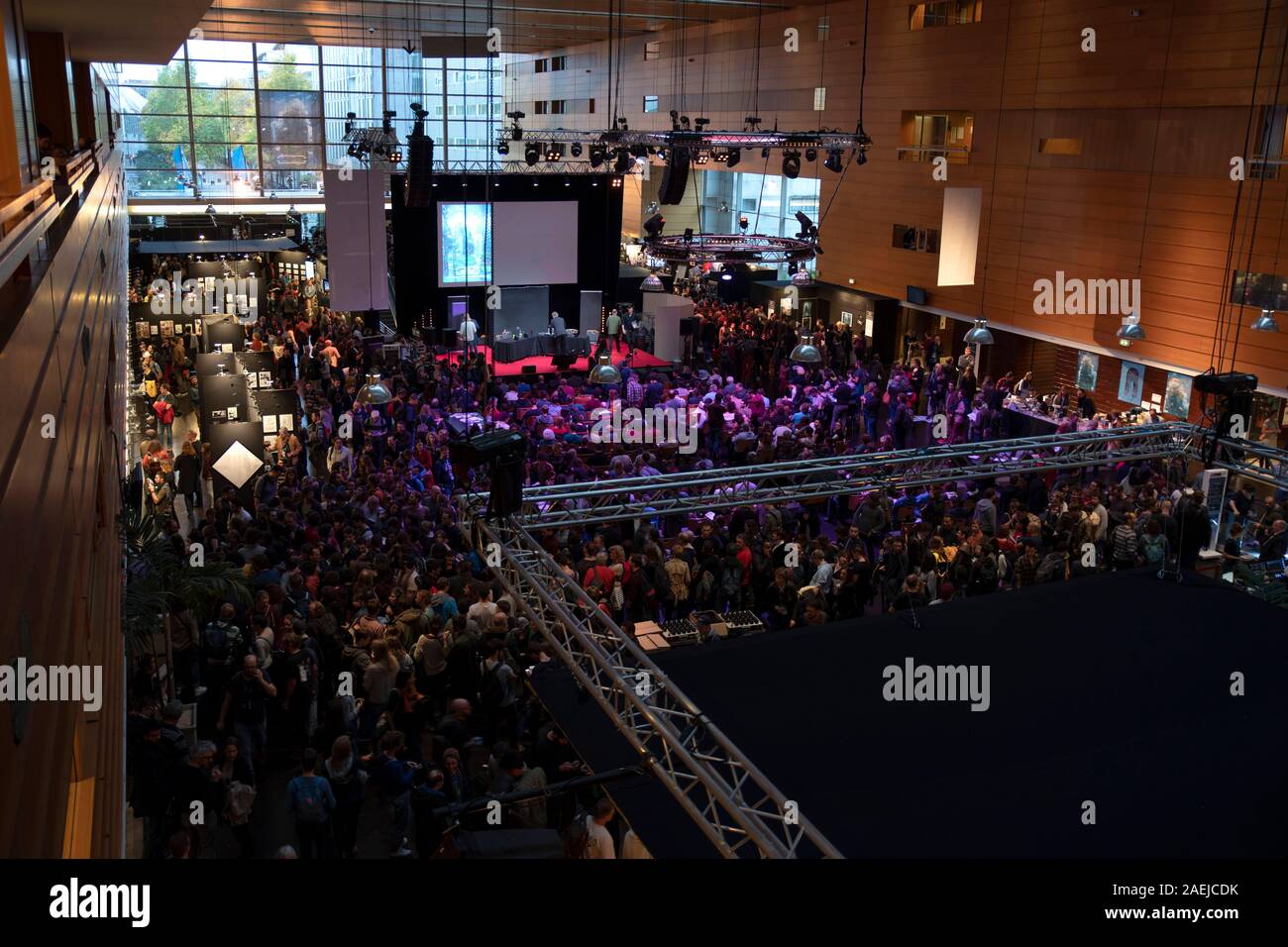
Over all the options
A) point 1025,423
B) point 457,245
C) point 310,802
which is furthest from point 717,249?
point 310,802

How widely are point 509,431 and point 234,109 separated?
25.5 meters

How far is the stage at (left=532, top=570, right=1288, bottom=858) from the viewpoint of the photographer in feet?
18.5

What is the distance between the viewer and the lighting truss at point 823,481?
7996 mm

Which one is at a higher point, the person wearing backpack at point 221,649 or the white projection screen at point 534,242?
the white projection screen at point 534,242

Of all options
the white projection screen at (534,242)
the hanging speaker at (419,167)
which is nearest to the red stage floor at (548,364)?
the white projection screen at (534,242)

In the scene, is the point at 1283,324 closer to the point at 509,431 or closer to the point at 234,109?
the point at 509,431

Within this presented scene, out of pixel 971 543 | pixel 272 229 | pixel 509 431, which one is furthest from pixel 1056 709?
pixel 272 229

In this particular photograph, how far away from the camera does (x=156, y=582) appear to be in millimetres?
6781

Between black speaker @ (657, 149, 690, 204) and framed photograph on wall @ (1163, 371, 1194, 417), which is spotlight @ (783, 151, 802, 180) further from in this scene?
framed photograph on wall @ (1163, 371, 1194, 417)

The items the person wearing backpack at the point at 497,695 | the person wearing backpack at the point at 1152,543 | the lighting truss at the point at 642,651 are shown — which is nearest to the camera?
the lighting truss at the point at 642,651

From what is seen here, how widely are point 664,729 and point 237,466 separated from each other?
784 centimetres

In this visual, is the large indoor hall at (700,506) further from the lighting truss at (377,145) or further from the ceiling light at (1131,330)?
the lighting truss at (377,145)

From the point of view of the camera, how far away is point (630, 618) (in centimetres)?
915

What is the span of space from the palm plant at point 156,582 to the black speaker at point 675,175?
27.7 ft
